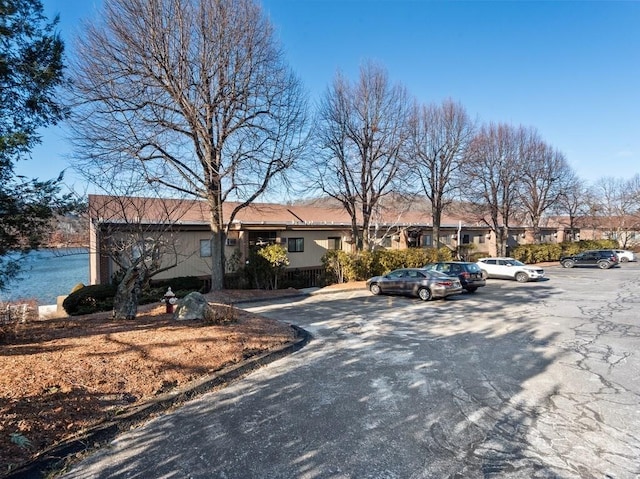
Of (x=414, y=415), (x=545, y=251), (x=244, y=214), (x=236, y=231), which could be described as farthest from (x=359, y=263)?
(x=545, y=251)

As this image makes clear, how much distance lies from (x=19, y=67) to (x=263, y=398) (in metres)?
6.71

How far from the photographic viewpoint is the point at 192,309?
353 inches

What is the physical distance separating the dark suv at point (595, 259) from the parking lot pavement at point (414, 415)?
26735 mm

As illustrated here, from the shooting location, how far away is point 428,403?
5.05 metres

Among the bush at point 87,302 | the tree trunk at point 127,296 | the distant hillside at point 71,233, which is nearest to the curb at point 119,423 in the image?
the tree trunk at point 127,296

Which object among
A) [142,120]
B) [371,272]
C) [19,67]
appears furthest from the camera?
[371,272]

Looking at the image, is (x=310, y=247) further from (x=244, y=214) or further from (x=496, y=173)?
(x=496, y=173)

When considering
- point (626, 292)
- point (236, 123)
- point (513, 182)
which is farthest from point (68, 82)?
point (513, 182)

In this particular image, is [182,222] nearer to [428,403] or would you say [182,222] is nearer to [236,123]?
[236,123]

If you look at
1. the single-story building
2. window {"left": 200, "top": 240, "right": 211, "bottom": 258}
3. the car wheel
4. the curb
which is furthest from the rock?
window {"left": 200, "top": 240, "right": 211, "bottom": 258}

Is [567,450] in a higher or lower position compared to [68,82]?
lower

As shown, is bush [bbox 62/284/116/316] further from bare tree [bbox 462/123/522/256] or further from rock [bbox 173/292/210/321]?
bare tree [bbox 462/123/522/256]

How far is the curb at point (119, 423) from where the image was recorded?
3.41 meters

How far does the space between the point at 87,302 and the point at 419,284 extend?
12.8 m
